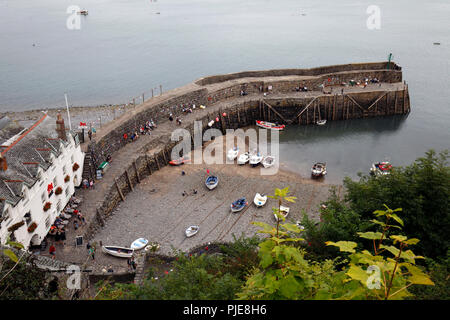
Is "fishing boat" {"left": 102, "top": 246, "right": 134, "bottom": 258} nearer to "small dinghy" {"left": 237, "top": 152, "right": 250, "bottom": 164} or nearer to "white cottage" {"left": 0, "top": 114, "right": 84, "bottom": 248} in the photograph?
"white cottage" {"left": 0, "top": 114, "right": 84, "bottom": 248}

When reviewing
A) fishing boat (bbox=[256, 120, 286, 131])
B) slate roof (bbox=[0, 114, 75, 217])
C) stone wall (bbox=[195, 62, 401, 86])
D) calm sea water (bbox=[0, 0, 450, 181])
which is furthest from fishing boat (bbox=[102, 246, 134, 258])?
stone wall (bbox=[195, 62, 401, 86])

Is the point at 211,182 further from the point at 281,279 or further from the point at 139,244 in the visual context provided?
the point at 281,279

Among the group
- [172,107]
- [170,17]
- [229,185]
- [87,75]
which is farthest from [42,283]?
[170,17]

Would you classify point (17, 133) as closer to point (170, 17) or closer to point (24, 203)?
point (24, 203)

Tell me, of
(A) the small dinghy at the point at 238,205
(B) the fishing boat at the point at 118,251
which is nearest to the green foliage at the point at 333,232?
(A) the small dinghy at the point at 238,205

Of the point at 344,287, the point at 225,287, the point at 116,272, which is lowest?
the point at 116,272
